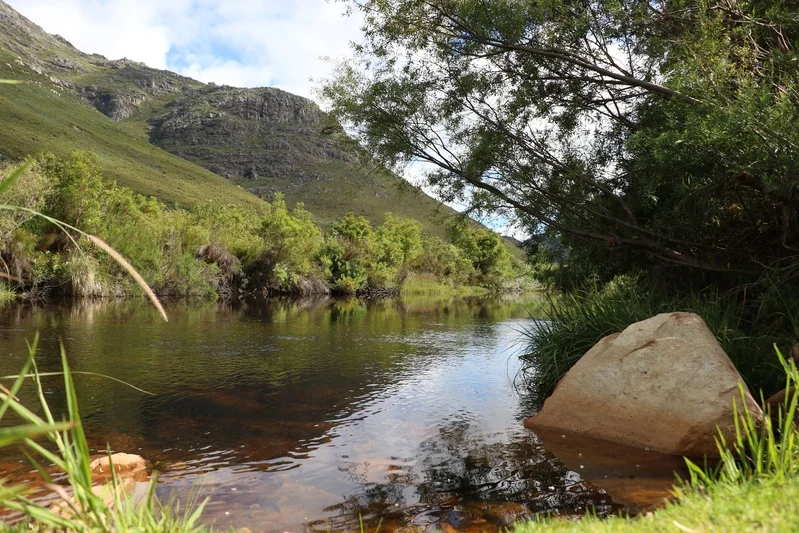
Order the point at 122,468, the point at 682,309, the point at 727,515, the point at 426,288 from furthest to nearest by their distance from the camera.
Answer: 1. the point at 426,288
2. the point at 682,309
3. the point at 122,468
4. the point at 727,515

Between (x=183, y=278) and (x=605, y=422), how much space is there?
94.5 feet

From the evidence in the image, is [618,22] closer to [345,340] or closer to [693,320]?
[693,320]

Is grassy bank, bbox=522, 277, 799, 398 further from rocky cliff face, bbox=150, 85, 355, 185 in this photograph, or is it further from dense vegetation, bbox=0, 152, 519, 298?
rocky cliff face, bbox=150, 85, 355, 185

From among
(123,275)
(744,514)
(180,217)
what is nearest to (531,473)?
(744,514)

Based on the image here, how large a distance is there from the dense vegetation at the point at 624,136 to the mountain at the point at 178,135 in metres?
30.8

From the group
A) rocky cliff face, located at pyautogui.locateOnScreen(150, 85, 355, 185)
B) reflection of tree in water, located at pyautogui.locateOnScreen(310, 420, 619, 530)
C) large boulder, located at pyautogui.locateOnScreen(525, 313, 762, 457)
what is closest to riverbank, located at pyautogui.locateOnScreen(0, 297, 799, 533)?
reflection of tree in water, located at pyautogui.locateOnScreen(310, 420, 619, 530)

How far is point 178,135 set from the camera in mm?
161125

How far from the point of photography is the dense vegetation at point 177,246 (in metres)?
25.2

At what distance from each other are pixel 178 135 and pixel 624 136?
168 metres

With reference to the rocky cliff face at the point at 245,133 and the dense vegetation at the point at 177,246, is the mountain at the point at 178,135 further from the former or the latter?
the dense vegetation at the point at 177,246

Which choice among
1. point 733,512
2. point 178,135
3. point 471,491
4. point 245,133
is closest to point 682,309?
point 471,491

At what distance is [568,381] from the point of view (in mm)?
7387

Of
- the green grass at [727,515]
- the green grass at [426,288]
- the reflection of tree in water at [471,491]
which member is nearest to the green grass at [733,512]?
the green grass at [727,515]

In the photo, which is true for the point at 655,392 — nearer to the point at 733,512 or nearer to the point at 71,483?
the point at 733,512
